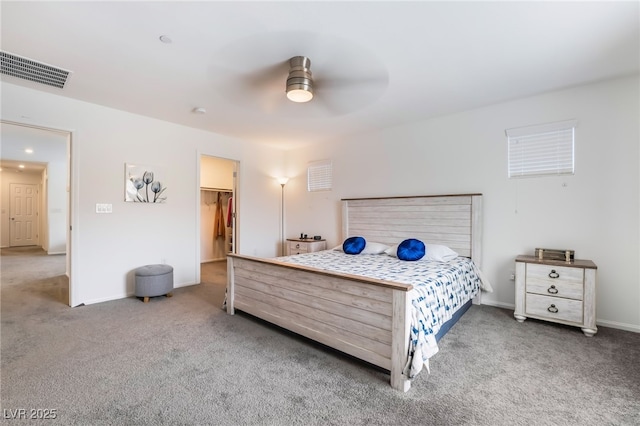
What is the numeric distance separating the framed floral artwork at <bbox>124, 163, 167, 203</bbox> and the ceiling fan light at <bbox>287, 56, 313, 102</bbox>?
2.79m

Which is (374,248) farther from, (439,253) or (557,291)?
(557,291)

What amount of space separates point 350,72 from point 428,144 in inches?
75.4

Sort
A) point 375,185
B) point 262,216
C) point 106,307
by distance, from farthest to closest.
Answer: point 262,216 < point 375,185 < point 106,307

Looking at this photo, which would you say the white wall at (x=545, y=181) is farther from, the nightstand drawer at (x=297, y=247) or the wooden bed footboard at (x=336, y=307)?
the wooden bed footboard at (x=336, y=307)

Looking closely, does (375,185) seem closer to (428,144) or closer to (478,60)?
(428,144)

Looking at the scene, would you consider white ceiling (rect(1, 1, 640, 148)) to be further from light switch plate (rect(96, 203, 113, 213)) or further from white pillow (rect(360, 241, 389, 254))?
white pillow (rect(360, 241, 389, 254))

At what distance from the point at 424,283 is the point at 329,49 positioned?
6.77 ft

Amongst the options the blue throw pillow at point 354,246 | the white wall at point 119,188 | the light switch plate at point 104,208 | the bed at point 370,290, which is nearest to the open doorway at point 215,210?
the white wall at point 119,188

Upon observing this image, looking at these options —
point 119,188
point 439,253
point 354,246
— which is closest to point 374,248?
point 354,246

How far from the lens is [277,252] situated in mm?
6031

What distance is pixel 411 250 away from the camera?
354 centimetres

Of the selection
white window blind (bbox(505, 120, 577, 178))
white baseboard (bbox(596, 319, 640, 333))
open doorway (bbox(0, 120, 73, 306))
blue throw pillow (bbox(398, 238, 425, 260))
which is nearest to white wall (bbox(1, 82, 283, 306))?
open doorway (bbox(0, 120, 73, 306))

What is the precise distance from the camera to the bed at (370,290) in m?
1.97

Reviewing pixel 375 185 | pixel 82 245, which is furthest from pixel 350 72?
pixel 82 245
